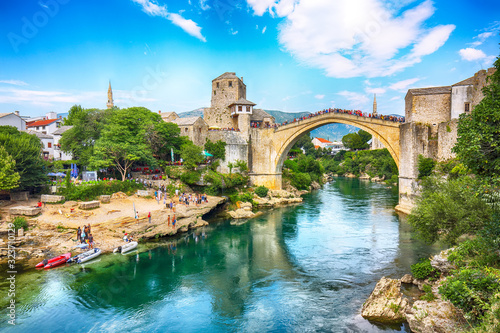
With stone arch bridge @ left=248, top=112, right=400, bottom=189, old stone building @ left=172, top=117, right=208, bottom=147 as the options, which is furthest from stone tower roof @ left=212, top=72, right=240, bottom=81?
stone arch bridge @ left=248, top=112, right=400, bottom=189

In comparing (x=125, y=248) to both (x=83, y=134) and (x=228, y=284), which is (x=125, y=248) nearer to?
(x=228, y=284)

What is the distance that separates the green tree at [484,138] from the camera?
6734 millimetres

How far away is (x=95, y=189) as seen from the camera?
68.1 ft

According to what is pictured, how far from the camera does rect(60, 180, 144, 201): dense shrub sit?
65.1 feet

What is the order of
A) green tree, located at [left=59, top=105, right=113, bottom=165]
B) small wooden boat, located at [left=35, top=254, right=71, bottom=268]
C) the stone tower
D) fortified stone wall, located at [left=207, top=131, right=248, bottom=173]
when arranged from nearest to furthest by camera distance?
small wooden boat, located at [left=35, top=254, right=71, bottom=268], green tree, located at [left=59, top=105, right=113, bottom=165], fortified stone wall, located at [left=207, top=131, right=248, bottom=173], the stone tower

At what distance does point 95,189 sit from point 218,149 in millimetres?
12197

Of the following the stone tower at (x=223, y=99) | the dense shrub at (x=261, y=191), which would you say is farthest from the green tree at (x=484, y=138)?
the stone tower at (x=223, y=99)

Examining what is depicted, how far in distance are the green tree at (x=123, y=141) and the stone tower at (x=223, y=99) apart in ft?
32.0

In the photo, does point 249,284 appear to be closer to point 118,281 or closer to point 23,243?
point 118,281

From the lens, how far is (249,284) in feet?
39.7

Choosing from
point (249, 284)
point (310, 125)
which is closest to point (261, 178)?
point (310, 125)

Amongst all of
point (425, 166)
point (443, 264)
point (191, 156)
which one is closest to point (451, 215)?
point (443, 264)

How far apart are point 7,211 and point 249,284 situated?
1492 cm

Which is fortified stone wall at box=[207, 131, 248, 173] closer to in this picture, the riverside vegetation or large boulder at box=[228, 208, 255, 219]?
large boulder at box=[228, 208, 255, 219]
